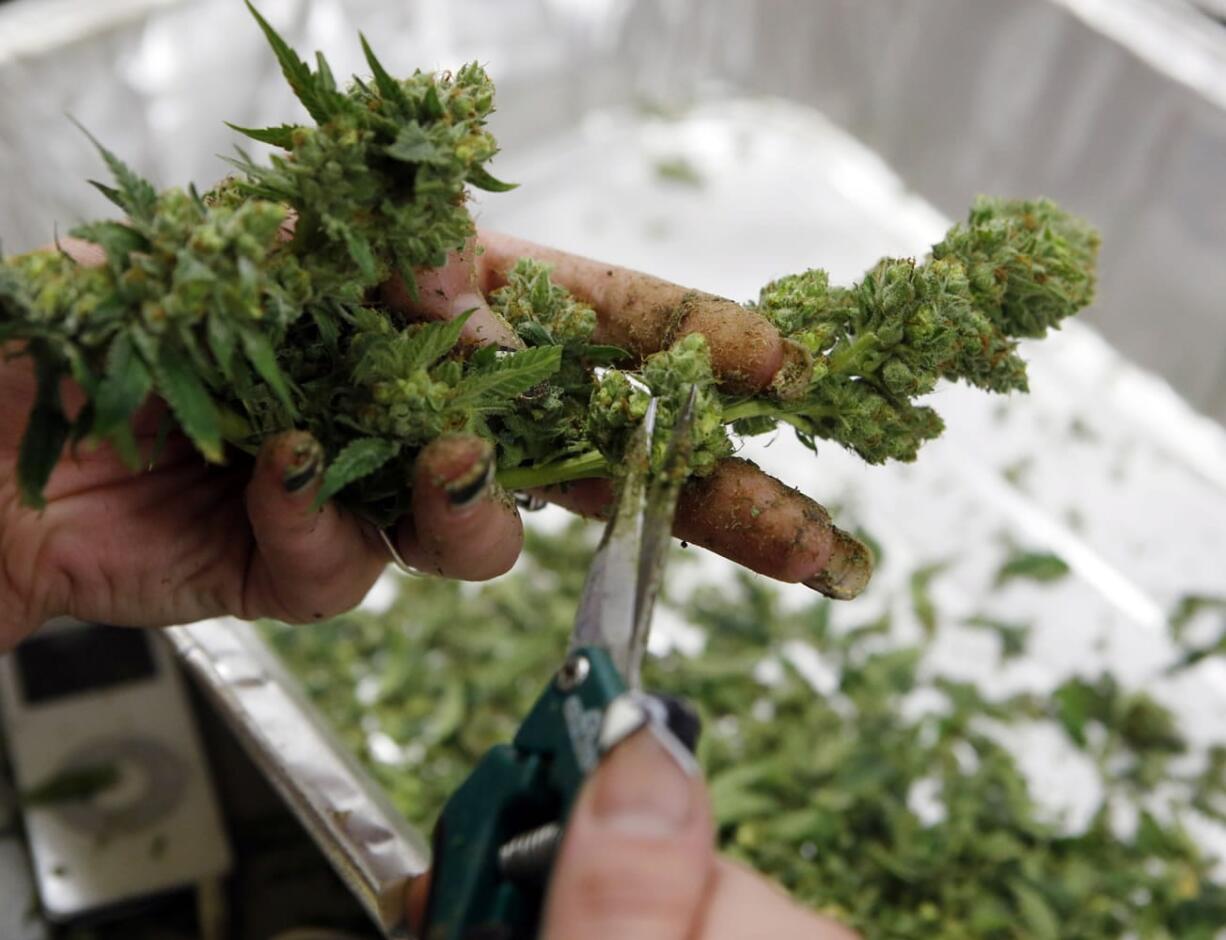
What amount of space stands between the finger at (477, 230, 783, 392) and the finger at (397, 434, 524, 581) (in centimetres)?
26

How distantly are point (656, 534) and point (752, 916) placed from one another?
32 centimetres

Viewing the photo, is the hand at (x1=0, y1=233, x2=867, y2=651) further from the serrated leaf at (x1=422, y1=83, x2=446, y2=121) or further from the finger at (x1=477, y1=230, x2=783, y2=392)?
the serrated leaf at (x1=422, y1=83, x2=446, y2=121)

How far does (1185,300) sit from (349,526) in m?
1.88

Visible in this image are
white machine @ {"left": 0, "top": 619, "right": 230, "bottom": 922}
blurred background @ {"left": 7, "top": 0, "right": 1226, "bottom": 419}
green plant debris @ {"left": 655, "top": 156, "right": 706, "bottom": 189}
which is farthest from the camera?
green plant debris @ {"left": 655, "top": 156, "right": 706, "bottom": 189}

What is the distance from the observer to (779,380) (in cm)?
109

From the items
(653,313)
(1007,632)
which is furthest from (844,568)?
(1007,632)

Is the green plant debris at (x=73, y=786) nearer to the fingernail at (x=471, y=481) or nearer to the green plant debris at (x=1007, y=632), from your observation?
the fingernail at (x=471, y=481)

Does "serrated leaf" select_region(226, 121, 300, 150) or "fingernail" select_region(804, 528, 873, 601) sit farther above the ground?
"serrated leaf" select_region(226, 121, 300, 150)

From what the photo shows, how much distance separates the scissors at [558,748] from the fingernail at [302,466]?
0.85ft

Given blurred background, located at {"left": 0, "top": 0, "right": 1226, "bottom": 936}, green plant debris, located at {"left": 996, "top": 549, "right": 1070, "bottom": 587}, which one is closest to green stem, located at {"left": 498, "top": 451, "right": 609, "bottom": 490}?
blurred background, located at {"left": 0, "top": 0, "right": 1226, "bottom": 936}

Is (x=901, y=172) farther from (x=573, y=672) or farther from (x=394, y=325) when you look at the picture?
(x=573, y=672)

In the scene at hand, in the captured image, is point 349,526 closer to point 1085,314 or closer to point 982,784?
point 982,784

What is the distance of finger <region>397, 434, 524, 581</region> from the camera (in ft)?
3.12

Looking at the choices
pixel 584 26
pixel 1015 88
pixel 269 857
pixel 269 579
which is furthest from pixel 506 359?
pixel 584 26
